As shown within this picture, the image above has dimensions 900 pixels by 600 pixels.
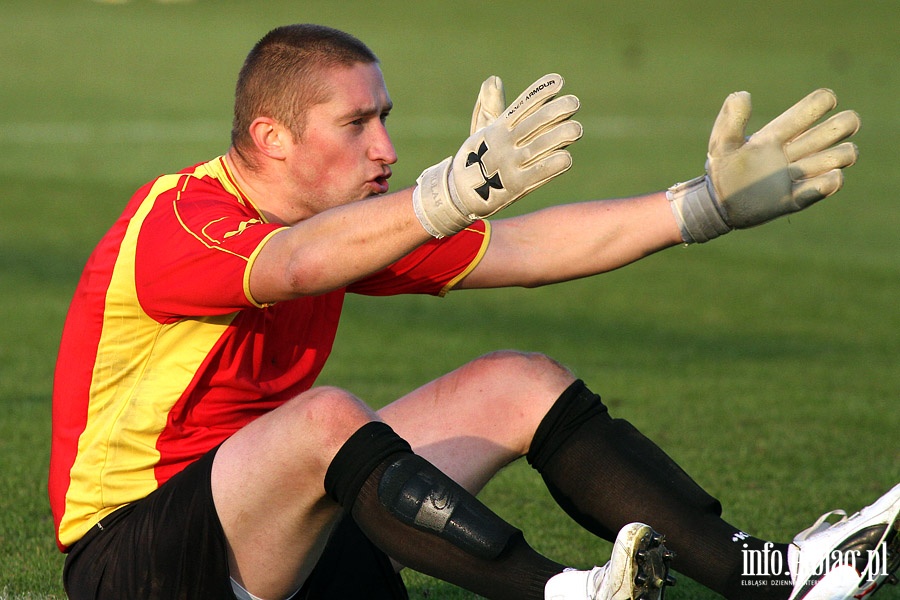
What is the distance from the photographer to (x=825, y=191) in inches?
132

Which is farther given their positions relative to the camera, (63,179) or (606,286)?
(63,179)

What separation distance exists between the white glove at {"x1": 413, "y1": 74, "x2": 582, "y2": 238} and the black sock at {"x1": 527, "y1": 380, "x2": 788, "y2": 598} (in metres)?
0.71

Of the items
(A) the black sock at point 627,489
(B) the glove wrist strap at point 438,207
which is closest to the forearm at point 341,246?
(B) the glove wrist strap at point 438,207

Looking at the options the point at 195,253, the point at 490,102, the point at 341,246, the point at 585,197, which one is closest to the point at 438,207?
A: the point at 341,246

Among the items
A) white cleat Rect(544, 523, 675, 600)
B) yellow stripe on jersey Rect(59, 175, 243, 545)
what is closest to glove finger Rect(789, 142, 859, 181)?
white cleat Rect(544, 523, 675, 600)

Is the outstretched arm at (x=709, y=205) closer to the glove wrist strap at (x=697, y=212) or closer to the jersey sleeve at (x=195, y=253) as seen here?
the glove wrist strap at (x=697, y=212)

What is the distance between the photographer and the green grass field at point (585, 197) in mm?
5652

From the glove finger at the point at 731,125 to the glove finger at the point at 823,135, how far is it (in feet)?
0.45

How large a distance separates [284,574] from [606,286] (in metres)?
8.88

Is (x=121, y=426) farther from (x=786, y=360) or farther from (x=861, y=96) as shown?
(x=861, y=96)

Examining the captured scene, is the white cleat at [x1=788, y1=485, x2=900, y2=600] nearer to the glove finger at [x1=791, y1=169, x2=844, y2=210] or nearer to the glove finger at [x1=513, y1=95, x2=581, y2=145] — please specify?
the glove finger at [x1=791, y1=169, x2=844, y2=210]

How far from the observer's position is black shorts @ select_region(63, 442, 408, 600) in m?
3.00

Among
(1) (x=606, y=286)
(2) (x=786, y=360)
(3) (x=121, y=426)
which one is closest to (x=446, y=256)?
(3) (x=121, y=426)

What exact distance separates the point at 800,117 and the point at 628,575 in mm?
1418
